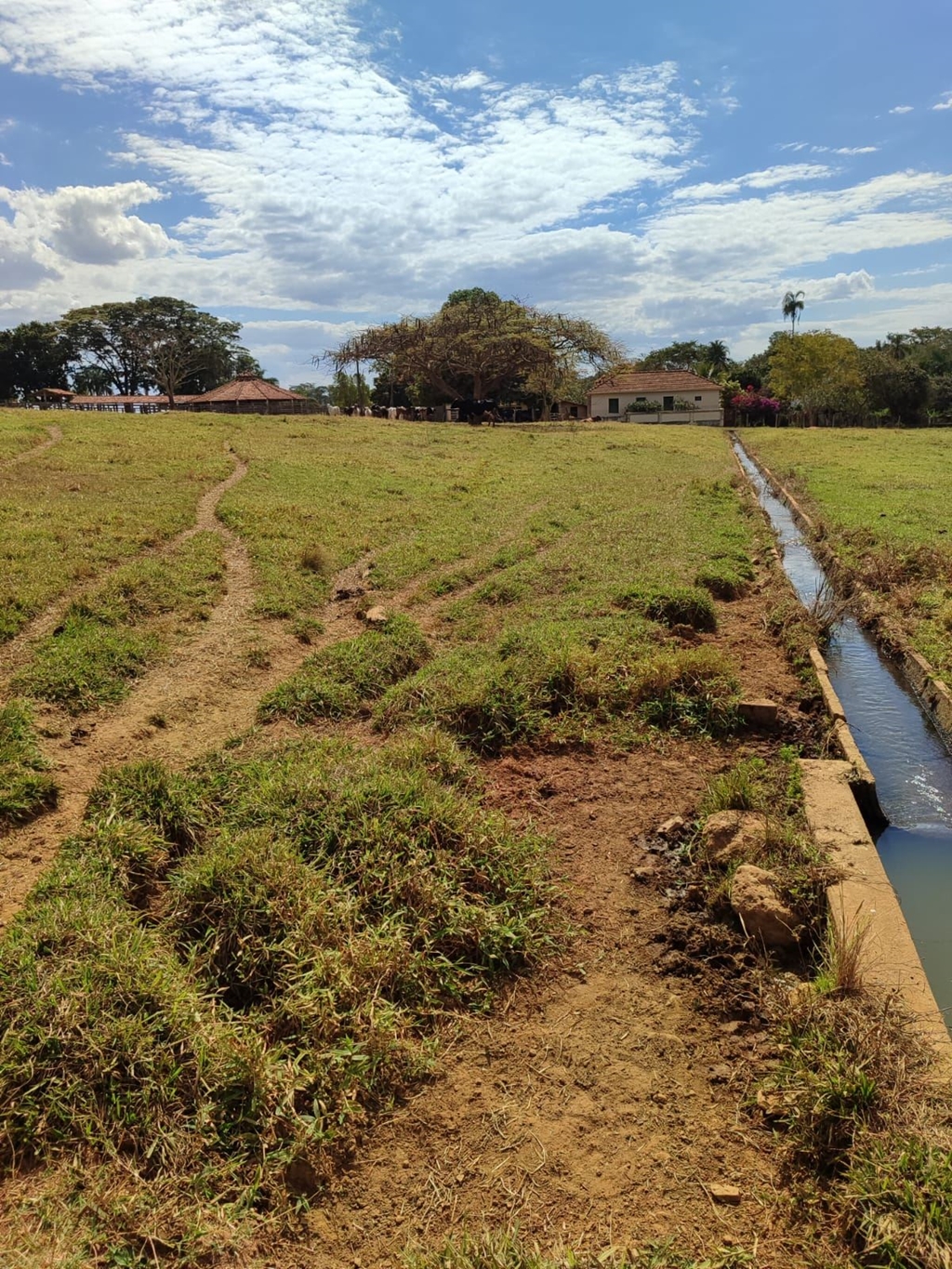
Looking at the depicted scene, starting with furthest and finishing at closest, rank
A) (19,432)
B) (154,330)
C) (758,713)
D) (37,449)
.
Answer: (154,330) → (19,432) → (37,449) → (758,713)

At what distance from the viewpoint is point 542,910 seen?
4.26 m

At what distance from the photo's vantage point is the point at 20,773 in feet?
17.9

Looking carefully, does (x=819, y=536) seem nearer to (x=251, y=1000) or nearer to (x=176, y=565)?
(x=176, y=565)

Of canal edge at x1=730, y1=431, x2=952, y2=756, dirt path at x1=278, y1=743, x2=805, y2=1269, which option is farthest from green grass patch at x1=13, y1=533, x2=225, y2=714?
canal edge at x1=730, y1=431, x2=952, y2=756

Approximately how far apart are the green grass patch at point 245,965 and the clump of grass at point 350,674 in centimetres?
151

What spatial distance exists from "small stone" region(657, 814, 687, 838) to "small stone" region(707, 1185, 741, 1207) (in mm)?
2439

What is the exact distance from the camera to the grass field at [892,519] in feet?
33.2

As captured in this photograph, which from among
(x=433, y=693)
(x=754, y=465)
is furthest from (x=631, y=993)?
(x=754, y=465)

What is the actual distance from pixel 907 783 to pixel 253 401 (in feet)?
145

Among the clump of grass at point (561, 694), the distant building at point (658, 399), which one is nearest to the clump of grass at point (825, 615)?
the clump of grass at point (561, 694)

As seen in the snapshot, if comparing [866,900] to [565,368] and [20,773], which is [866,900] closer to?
[20,773]

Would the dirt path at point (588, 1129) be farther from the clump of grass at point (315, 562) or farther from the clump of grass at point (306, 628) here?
the clump of grass at point (315, 562)

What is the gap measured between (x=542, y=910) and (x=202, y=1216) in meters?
2.10

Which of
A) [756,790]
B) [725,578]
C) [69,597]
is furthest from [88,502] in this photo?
[756,790]
